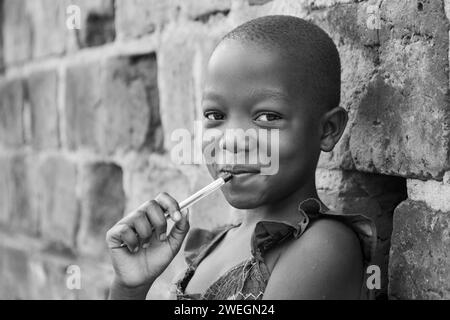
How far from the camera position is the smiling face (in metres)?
1.23

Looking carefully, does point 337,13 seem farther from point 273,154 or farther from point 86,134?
point 86,134

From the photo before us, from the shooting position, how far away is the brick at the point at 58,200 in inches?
96.9

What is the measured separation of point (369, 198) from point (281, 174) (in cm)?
28

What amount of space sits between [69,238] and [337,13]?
1.41 metres

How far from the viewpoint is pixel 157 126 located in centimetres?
208

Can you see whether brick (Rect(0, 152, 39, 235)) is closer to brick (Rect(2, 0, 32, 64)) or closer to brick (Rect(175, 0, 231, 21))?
brick (Rect(2, 0, 32, 64))

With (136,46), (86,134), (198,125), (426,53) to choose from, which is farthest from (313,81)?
(86,134)

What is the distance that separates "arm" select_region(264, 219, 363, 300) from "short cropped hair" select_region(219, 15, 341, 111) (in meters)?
0.24

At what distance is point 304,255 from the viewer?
3.83 feet

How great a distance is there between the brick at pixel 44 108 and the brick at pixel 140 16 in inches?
19.9

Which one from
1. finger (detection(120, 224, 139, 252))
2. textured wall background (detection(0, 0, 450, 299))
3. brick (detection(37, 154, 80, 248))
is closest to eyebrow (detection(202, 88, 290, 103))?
textured wall background (detection(0, 0, 450, 299))

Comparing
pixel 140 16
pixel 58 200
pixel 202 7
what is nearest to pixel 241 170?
pixel 202 7
